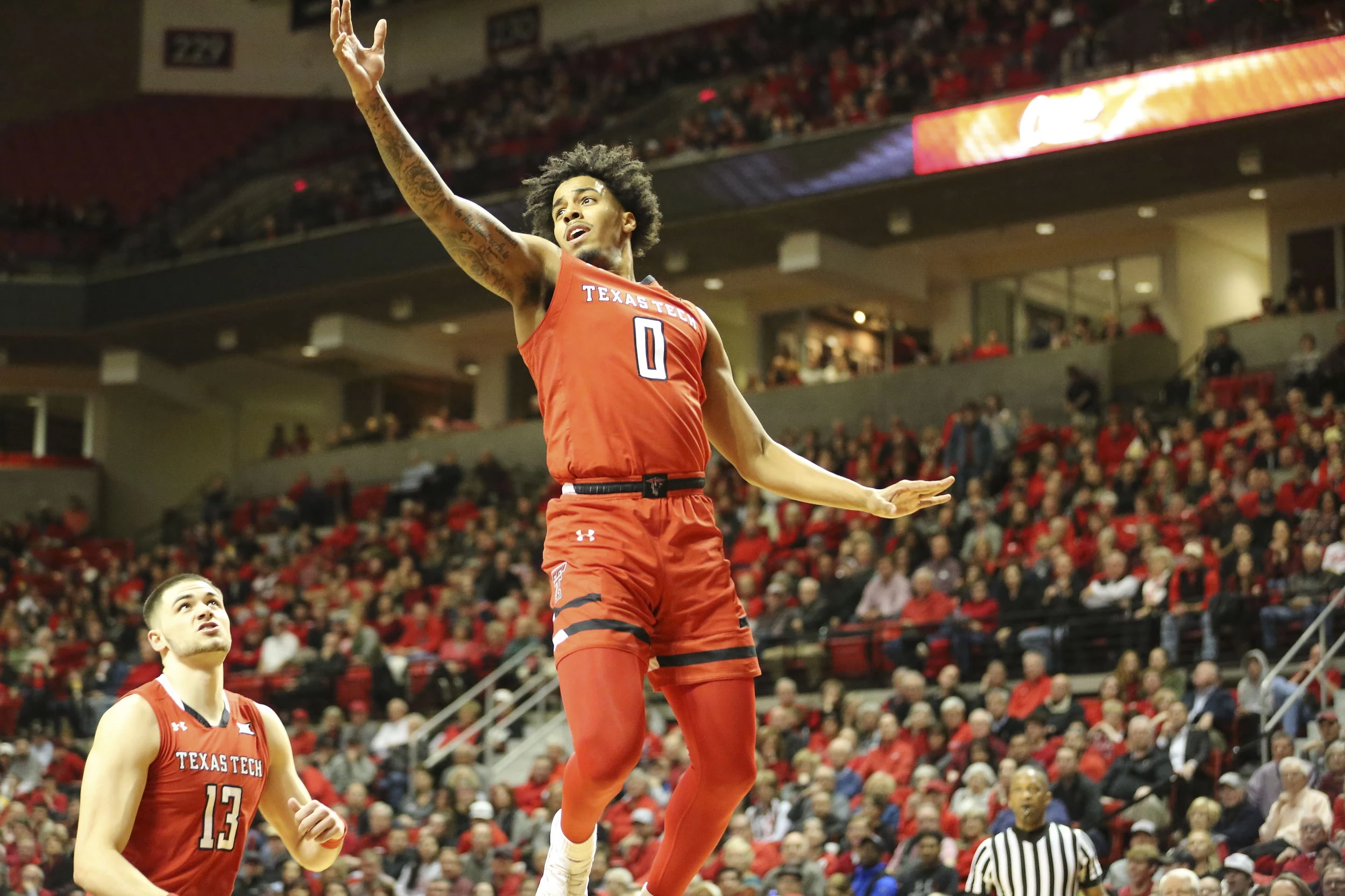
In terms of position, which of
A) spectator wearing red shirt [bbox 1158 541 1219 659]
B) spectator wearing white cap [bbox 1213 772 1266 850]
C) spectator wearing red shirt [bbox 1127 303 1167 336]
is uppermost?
spectator wearing red shirt [bbox 1127 303 1167 336]

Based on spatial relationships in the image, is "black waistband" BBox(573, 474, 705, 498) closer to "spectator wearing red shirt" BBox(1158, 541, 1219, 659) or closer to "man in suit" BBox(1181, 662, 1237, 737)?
"man in suit" BBox(1181, 662, 1237, 737)

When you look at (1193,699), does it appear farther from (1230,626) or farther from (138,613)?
(138,613)

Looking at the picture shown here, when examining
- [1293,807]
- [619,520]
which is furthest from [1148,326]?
[619,520]

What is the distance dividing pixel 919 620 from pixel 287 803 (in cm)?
960

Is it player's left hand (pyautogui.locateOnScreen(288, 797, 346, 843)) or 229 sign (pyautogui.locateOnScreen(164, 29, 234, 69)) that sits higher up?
229 sign (pyautogui.locateOnScreen(164, 29, 234, 69))

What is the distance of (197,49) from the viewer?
1148 inches

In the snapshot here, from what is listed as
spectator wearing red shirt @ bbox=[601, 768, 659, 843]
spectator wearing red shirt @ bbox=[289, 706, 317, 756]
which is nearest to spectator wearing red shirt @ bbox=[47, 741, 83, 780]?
spectator wearing red shirt @ bbox=[289, 706, 317, 756]

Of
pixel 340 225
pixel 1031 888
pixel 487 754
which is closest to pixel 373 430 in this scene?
pixel 340 225

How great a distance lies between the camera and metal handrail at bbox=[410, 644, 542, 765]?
15242 millimetres

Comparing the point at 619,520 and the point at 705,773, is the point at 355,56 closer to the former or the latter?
the point at 619,520

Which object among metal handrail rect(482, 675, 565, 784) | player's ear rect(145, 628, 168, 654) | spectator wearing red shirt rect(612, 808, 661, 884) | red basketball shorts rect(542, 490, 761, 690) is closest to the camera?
red basketball shorts rect(542, 490, 761, 690)

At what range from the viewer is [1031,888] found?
747 centimetres

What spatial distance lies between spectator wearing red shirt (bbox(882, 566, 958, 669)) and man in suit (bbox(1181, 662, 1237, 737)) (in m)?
2.83

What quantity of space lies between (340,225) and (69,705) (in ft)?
27.4
